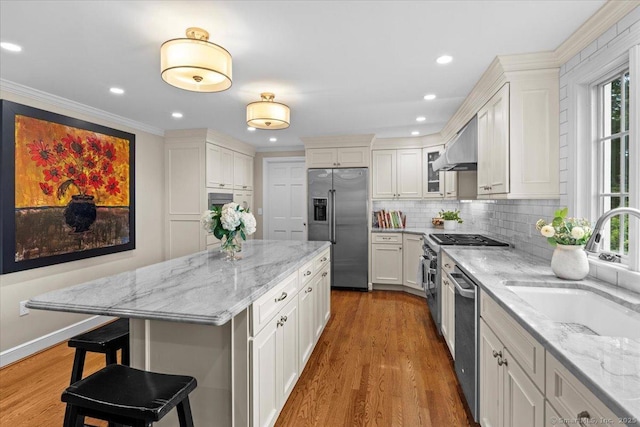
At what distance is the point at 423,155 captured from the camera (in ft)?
16.7

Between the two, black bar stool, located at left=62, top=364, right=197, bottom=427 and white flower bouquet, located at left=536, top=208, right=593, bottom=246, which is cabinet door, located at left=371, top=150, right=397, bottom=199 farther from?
black bar stool, located at left=62, top=364, right=197, bottom=427

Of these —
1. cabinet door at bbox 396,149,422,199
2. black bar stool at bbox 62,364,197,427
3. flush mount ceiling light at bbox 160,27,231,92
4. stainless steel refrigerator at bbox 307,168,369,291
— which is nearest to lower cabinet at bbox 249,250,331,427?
black bar stool at bbox 62,364,197,427

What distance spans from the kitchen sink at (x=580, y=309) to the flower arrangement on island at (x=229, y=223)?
169cm

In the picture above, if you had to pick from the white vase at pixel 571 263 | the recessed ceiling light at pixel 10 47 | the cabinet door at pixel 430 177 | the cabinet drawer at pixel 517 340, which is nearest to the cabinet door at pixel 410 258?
the cabinet door at pixel 430 177

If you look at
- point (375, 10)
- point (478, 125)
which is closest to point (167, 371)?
point (375, 10)

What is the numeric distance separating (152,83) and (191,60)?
1336 millimetres

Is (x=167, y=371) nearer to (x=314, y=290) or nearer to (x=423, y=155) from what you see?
(x=314, y=290)

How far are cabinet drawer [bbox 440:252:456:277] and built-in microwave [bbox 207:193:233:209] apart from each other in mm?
3208

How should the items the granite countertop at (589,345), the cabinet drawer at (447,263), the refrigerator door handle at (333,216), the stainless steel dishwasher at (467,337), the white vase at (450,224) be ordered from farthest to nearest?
the refrigerator door handle at (333,216), the white vase at (450,224), the cabinet drawer at (447,263), the stainless steel dishwasher at (467,337), the granite countertop at (589,345)

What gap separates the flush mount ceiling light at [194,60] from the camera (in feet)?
5.86

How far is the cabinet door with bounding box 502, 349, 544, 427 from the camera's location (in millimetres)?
1173

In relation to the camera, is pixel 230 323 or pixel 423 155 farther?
pixel 423 155

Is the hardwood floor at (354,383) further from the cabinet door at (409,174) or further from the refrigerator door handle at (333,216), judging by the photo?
the cabinet door at (409,174)

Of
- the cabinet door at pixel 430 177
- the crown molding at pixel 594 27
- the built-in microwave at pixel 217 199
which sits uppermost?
the crown molding at pixel 594 27
